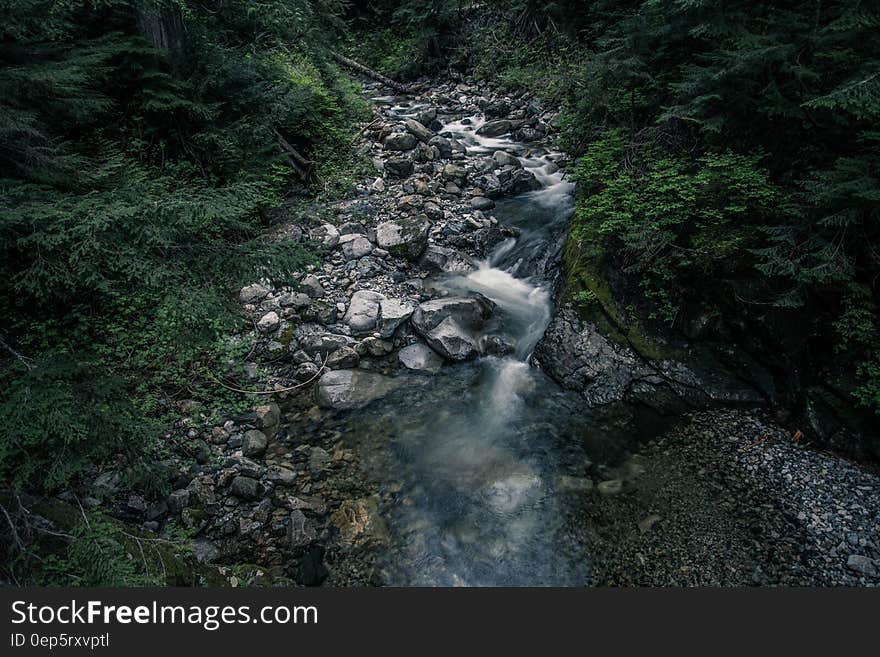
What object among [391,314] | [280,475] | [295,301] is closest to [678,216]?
[391,314]

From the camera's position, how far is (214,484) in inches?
176

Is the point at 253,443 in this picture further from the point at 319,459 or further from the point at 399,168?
the point at 399,168

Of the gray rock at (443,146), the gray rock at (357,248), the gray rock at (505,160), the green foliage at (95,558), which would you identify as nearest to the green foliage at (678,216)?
the gray rock at (357,248)

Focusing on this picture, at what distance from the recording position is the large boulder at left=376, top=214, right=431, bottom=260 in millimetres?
7715

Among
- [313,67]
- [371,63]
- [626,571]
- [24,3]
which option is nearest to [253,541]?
[626,571]

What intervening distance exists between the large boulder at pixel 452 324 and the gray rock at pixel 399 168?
449cm

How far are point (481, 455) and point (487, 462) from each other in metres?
0.12

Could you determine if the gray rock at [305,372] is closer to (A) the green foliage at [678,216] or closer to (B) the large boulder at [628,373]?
(B) the large boulder at [628,373]

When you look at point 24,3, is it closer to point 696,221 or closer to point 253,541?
point 253,541

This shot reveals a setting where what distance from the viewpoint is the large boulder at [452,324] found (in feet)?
20.6

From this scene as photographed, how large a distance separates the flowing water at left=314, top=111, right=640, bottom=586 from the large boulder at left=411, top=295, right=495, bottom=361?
25 centimetres

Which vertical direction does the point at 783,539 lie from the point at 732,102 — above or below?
below

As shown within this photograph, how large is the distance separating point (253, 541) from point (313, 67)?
12.6m

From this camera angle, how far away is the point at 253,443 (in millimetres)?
4918
